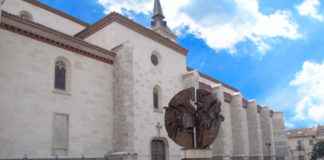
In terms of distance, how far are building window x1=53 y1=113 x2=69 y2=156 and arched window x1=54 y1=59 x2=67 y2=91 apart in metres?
1.53

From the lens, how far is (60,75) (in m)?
16.5

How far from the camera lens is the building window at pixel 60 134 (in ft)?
50.9

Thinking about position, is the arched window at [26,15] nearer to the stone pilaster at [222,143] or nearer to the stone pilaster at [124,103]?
the stone pilaster at [124,103]

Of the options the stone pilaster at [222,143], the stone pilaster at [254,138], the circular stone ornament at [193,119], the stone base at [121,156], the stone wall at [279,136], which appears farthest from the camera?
the stone wall at [279,136]

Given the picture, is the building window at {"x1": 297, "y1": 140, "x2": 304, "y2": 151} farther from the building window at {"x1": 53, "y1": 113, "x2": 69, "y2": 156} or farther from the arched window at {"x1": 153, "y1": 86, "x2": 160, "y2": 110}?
the building window at {"x1": 53, "y1": 113, "x2": 69, "y2": 156}

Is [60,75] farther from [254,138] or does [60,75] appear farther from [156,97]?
[254,138]

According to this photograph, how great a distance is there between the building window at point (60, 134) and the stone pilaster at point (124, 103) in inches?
116

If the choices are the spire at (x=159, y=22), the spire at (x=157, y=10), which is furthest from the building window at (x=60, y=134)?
the spire at (x=157, y=10)

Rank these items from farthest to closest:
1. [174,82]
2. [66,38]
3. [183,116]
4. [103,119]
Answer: [174,82], [103,119], [66,38], [183,116]

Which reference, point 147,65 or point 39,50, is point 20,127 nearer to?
point 39,50

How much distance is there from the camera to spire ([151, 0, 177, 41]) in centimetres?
4701

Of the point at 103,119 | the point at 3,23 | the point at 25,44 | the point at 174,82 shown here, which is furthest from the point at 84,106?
the point at 174,82

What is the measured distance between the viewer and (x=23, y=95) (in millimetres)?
14523

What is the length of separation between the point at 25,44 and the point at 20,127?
4047 mm
